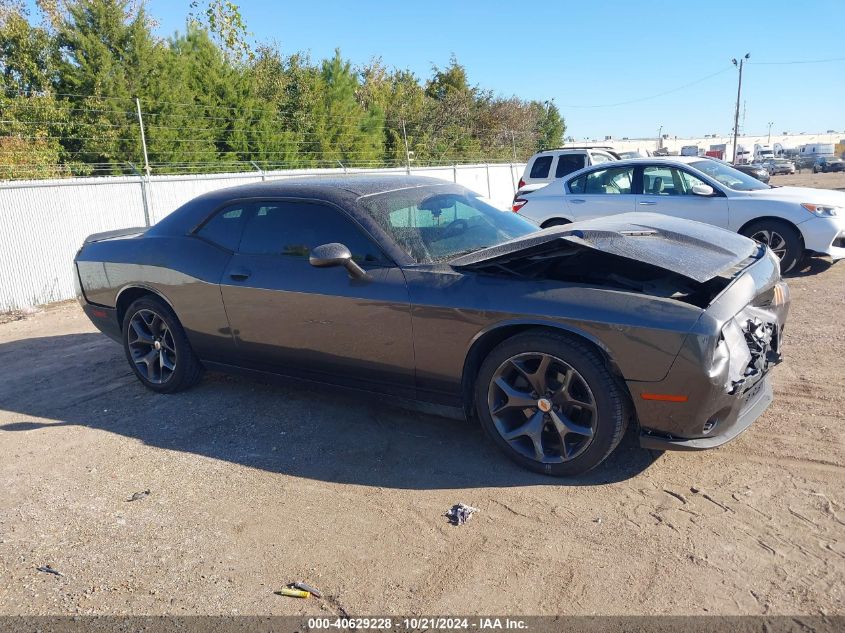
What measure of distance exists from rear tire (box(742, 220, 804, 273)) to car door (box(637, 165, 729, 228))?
38cm

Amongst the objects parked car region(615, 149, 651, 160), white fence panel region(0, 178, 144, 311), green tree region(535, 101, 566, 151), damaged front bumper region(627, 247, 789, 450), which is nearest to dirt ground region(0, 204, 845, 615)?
damaged front bumper region(627, 247, 789, 450)

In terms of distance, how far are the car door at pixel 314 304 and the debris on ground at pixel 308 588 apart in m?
1.44

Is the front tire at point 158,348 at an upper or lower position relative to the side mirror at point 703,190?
lower

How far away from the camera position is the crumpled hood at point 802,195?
811 centimetres

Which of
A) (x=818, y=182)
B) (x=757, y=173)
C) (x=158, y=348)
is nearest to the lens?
(x=158, y=348)

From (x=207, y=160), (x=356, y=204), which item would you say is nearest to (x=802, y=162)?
(x=207, y=160)

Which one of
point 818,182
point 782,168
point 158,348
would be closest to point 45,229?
point 158,348

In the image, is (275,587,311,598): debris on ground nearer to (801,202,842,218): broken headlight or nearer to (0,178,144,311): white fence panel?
(801,202,842,218): broken headlight

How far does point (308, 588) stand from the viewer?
2834 mm

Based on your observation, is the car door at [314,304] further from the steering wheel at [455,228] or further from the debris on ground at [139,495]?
the debris on ground at [139,495]

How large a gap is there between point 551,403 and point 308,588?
5.00 feet

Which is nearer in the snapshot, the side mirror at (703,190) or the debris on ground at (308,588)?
the debris on ground at (308,588)

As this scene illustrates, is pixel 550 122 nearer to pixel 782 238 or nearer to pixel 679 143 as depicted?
pixel 782 238

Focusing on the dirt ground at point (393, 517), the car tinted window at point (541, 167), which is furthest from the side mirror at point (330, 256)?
the car tinted window at point (541, 167)
